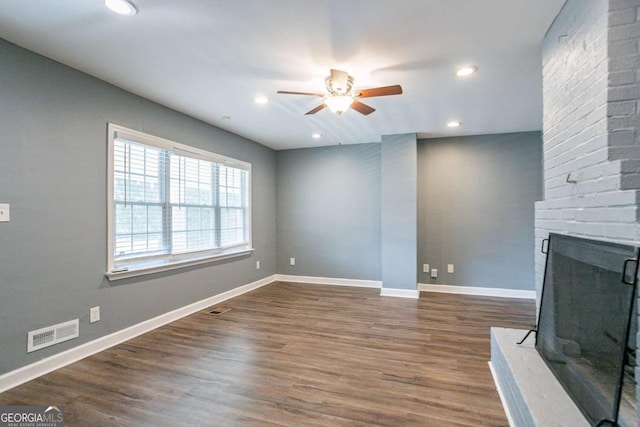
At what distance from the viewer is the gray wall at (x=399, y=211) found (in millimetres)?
4594

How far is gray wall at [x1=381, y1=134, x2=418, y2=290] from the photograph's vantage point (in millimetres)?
4594

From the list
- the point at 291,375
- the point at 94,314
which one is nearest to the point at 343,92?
the point at 291,375

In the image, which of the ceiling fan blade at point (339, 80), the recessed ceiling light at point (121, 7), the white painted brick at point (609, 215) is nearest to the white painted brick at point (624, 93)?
the white painted brick at point (609, 215)

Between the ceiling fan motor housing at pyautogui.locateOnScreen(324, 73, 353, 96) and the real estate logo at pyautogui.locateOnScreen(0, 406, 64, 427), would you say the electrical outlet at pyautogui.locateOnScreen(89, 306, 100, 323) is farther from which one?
the ceiling fan motor housing at pyautogui.locateOnScreen(324, 73, 353, 96)

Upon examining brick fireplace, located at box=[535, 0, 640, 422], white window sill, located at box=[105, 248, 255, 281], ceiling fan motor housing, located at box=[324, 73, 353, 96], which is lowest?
white window sill, located at box=[105, 248, 255, 281]

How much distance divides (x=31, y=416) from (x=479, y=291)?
17.2 feet

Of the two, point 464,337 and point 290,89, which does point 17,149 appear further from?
point 464,337

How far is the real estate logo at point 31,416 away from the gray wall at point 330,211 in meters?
4.08

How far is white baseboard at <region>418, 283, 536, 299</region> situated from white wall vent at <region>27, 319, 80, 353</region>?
14.9 feet

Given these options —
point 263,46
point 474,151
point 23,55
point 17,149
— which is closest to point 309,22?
point 263,46

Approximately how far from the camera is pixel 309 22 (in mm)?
1980

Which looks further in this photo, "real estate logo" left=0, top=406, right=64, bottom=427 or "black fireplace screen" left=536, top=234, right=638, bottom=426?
"real estate logo" left=0, top=406, right=64, bottom=427

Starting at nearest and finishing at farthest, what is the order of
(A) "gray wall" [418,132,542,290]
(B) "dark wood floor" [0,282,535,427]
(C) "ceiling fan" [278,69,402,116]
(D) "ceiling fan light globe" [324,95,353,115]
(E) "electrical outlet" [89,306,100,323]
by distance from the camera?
(B) "dark wood floor" [0,282,535,427] → (C) "ceiling fan" [278,69,402,116] → (D) "ceiling fan light globe" [324,95,353,115] → (E) "electrical outlet" [89,306,100,323] → (A) "gray wall" [418,132,542,290]

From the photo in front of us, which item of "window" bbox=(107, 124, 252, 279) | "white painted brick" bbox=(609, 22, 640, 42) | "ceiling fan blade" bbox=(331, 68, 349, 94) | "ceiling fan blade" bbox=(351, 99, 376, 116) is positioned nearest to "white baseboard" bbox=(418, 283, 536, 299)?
"window" bbox=(107, 124, 252, 279)
